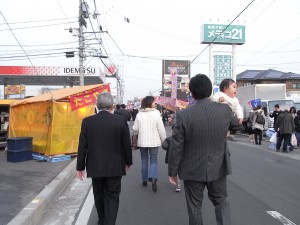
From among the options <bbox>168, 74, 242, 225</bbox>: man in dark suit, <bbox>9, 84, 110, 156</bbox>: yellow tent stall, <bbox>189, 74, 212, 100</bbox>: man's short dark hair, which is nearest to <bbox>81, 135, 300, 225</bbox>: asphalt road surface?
<bbox>168, 74, 242, 225</bbox>: man in dark suit

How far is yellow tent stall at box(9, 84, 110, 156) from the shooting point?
1170 centimetres

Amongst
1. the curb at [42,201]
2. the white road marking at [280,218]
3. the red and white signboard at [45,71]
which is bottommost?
the white road marking at [280,218]

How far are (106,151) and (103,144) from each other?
9 cm

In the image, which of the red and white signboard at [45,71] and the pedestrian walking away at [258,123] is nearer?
the pedestrian walking away at [258,123]

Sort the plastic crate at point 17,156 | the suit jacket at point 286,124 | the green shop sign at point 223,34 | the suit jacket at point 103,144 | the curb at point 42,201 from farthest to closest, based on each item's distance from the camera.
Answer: the green shop sign at point 223,34 < the suit jacket at point 286,124 < the plastic crate at point 17,156 < the curb at point 42,201 < the suit jacket at point 103,144

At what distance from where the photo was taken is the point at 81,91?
12.3 metres

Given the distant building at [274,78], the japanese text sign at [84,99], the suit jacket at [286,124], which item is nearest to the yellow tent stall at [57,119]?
the japanese text sign at [84,99]

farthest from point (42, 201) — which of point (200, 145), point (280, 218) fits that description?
point (280, 218)

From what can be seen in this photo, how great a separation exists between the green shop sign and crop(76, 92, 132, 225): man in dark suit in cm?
3526

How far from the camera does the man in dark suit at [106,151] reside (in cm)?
472

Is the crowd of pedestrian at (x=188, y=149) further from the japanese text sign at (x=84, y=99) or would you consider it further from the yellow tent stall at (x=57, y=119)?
the japanese text sign at (x=84, y=99)

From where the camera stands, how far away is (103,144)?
4734 mm

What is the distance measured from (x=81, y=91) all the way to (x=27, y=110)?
2.12 meters

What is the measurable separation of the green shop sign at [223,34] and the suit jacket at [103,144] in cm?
3530
